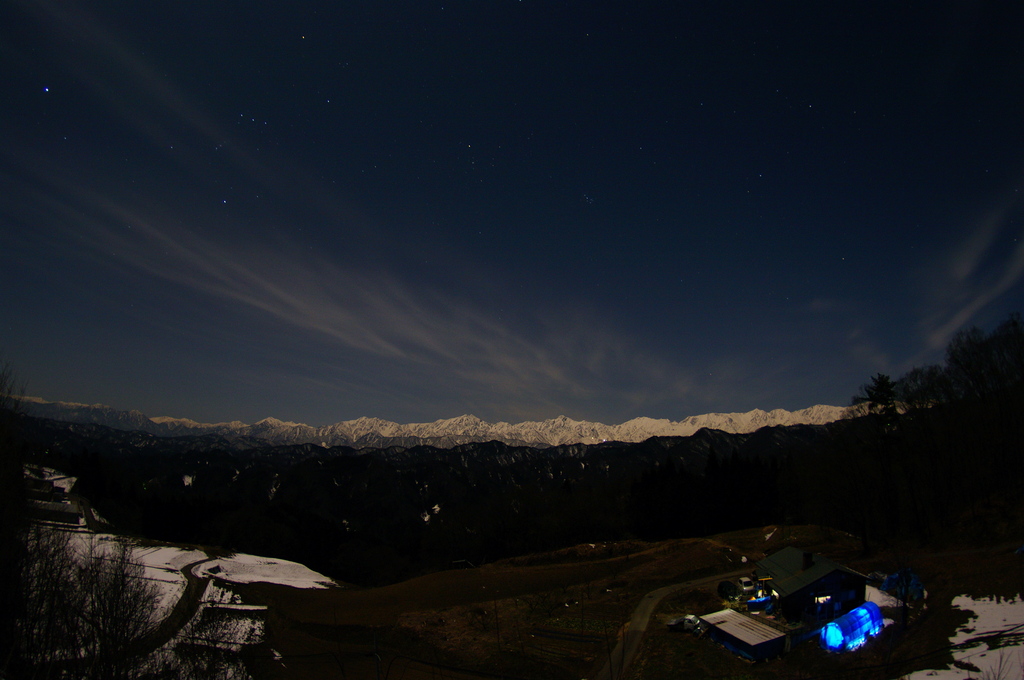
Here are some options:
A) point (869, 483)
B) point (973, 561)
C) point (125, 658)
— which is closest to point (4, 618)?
point (125, 658)

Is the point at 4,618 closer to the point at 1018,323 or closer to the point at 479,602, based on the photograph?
the point at 479,602

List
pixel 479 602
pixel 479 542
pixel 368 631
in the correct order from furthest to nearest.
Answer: pixel 479 542, pixel 479 602, pixel 368 631

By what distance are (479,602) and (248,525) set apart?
74461 mm

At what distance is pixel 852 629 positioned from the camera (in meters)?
25.4

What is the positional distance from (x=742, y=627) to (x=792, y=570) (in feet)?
24.4

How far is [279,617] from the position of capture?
130 feet

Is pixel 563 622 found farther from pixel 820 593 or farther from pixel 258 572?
pixel 258 572

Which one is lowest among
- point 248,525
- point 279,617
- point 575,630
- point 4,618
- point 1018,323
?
point 248,525

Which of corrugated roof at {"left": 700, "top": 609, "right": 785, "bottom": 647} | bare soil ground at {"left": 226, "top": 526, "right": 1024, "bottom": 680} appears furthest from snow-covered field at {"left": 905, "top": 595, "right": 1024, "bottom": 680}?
corrugated roof at {"left": 700, "top": 609, "right": 785, "bottom": 647}

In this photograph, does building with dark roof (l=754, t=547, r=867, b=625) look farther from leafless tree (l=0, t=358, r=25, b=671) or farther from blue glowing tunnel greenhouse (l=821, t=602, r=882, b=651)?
leafless tree (l=0, t=358, r=25, b=671)

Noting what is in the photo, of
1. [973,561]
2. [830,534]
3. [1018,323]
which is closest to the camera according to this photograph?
[973,561]

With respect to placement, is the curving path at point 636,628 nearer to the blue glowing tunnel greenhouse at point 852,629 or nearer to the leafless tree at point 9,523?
the blue glowing tunnel greenhouse at point 852,629

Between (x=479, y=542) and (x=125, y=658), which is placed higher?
(x=125, y=658)

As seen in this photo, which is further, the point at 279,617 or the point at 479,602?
the point at 479,602
